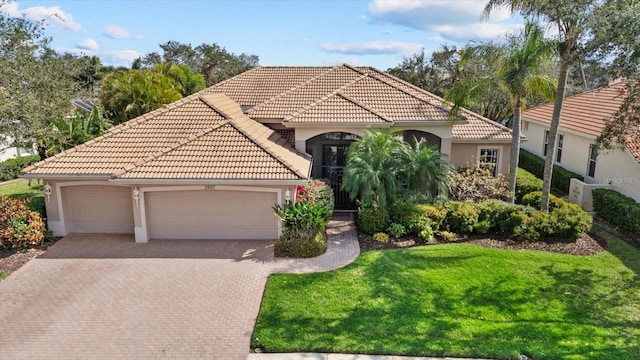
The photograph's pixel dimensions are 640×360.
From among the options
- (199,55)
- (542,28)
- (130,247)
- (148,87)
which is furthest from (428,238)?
(199,55)

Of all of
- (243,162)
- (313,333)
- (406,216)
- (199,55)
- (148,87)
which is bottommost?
(313,333)

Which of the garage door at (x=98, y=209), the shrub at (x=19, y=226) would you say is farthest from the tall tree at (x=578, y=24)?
the shrub at (x=19, y=226)

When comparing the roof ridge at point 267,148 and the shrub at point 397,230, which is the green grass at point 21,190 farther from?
the shrub at point 397,230

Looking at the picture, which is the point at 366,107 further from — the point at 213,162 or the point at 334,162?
the point at 213,162

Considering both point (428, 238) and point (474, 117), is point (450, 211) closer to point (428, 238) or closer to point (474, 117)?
point (428, 238)

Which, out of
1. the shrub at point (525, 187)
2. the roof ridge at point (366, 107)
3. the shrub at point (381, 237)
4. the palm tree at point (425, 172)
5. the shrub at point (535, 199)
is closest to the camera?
the shrub at point (381, 237)

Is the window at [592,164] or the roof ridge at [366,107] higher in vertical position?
the roof ridge at [366,107]
